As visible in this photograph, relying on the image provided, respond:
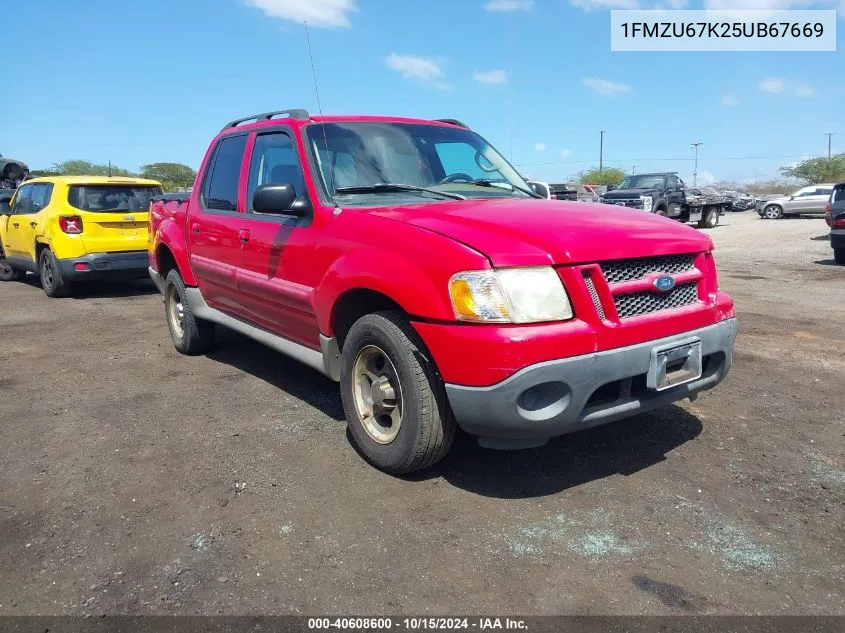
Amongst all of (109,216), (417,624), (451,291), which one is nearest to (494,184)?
(451,291)

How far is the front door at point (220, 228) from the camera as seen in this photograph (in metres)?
4.71

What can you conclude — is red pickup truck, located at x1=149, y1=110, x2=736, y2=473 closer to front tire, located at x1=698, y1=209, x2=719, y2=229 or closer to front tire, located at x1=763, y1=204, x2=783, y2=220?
front tire, located at x1=698, y1=209, x2=719, y2=229

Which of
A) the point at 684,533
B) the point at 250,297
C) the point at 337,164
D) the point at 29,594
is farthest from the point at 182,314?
the point at 684,533

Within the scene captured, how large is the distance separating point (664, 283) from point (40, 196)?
9.65m

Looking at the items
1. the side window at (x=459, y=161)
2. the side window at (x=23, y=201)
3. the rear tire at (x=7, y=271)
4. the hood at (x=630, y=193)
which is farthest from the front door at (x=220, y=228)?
the hood at (x=630, y=193)

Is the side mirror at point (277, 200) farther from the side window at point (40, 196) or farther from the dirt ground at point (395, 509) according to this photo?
the side window at point (40, 196)

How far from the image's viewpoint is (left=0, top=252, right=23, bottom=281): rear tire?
11.6 meters

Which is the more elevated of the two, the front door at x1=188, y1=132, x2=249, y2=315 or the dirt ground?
the front door at x1=188, y1=132, x2=249, y2=315

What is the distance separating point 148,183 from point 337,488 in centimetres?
793

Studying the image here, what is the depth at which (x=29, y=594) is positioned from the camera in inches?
98.0

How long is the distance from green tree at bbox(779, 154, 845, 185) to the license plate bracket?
2885 inches

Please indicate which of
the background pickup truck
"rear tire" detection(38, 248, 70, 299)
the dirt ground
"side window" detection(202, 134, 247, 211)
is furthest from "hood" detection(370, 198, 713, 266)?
the background pickup truck

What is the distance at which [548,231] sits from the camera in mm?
3027

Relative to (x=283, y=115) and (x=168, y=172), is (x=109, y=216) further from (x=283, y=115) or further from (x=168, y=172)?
(x=168, y=172)
